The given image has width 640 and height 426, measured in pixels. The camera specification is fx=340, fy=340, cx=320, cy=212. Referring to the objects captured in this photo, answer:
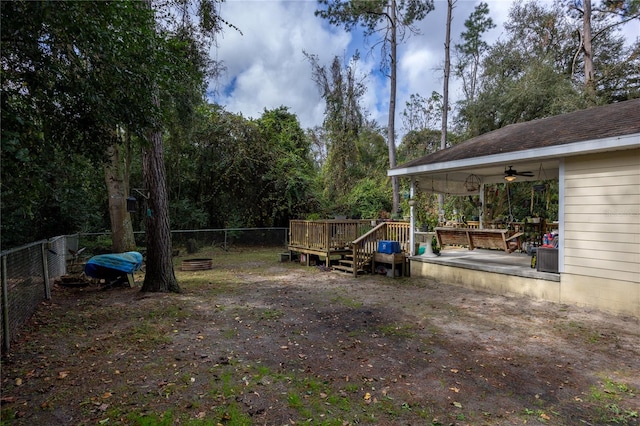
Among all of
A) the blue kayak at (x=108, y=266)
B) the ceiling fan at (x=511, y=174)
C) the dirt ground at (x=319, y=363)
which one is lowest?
the dirt ground at (x=319, y=363)

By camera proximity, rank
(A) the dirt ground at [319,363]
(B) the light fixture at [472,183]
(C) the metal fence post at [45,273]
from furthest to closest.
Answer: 1. (B) the light fixture at [472,183]
2. (C) the metal fence post at [45,273]
3. (A) the dirt ground at [319,363]

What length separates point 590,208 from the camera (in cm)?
575

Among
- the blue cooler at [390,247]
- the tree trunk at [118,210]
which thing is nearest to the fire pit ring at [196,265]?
the tree trunk at [118,210]

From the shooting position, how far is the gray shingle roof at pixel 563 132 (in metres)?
5.62

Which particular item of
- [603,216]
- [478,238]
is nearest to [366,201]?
[478,238]

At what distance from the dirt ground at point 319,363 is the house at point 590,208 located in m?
0.44

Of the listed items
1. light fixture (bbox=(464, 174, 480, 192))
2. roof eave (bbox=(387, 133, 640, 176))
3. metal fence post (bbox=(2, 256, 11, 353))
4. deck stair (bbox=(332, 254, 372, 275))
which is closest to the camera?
metal fence post (bbox=(2, 256, 11, 353))

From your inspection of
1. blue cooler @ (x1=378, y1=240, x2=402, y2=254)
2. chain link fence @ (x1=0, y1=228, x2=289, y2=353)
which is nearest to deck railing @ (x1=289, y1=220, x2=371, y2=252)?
blue cooler @ (x1=378, y1=240, x2=402, y2=254)

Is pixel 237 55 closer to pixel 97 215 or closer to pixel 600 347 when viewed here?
pixel 97 215

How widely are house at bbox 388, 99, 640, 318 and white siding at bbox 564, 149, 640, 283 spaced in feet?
0.04

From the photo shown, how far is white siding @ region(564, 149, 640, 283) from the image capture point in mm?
5250

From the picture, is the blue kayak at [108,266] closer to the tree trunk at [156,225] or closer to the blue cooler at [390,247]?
the tree trunk at [156,225]

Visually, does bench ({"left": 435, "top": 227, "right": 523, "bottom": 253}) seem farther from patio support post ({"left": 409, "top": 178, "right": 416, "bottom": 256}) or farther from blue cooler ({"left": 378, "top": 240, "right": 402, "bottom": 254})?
blue cooler ({"left": 378, "top": 240, "right": 402, "bottom": 254})

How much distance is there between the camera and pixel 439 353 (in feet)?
12.6
